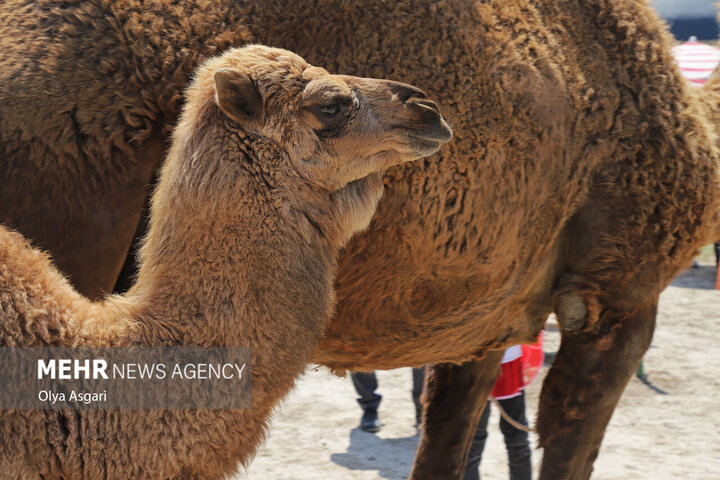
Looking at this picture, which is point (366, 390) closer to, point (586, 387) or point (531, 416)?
point (531, 416)

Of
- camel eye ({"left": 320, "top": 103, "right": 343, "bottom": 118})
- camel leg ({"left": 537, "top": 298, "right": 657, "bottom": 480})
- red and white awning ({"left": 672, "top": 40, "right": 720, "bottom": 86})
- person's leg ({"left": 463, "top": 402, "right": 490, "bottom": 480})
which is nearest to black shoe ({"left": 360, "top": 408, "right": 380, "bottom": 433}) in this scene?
person's leg ({"left": 463, "top": 402, "right": 490, "bottom": 480})

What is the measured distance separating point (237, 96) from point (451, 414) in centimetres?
253

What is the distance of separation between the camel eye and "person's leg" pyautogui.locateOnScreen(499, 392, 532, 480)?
327cm

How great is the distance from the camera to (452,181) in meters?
3.64

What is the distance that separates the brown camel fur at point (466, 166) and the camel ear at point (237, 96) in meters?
0.43

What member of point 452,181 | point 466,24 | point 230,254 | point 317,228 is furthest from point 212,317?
point 466,24

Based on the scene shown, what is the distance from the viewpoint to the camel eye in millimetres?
2881

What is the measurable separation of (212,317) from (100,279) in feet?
2.08

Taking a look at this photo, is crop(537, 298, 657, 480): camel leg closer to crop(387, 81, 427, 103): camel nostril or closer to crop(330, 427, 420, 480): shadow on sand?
crop(387, 81, 427, 103): camel nostril

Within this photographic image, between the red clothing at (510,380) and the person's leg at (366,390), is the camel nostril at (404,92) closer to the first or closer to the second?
the red clothing at (510,380)

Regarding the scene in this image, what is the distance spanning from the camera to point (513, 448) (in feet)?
18.6

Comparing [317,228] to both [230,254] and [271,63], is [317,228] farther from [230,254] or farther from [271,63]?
[271,63]

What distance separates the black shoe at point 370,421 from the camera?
22.7 ft

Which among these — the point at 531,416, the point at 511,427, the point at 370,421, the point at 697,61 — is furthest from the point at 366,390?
the point at 697,61
